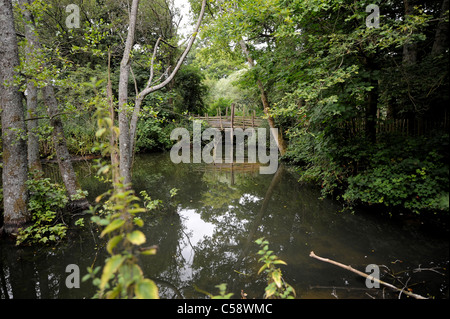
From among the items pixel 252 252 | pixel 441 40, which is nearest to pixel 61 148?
pixel 252 252

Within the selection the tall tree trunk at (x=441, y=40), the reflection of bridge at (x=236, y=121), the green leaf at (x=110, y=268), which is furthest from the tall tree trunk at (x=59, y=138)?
the reflection of bridge at (x=236, y=121)

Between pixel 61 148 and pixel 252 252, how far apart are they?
4.87 m

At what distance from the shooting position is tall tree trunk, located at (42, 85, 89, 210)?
4793mm

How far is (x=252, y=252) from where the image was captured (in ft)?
12.8

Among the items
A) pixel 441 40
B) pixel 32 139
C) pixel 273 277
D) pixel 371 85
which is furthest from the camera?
pixel 32 139

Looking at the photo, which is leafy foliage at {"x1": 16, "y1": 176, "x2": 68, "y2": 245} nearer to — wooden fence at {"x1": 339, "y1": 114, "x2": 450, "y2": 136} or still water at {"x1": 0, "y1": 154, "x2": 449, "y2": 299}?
still water at {"x1": 0, "y1": 154, "x2": 449, "y2": 299}

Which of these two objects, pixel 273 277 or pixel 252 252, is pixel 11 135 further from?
pixel 273 277

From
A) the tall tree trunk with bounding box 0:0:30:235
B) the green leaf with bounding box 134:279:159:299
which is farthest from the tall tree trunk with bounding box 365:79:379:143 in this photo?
the tall tree trunk with bounding box 0:0:30:235

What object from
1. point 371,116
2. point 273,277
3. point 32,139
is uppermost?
point 371,116

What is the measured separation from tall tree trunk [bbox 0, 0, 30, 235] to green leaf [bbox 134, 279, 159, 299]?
4.07 metres

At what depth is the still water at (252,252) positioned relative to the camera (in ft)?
9.66

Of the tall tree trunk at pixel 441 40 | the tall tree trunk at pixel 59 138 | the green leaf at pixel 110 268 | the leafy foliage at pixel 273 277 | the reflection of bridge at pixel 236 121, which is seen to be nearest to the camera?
the green leaf at pixel 110 268

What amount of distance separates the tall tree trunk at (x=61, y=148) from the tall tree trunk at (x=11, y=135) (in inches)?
28.9

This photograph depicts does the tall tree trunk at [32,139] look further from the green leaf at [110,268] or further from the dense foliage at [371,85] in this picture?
the green leaf at [110,268]
